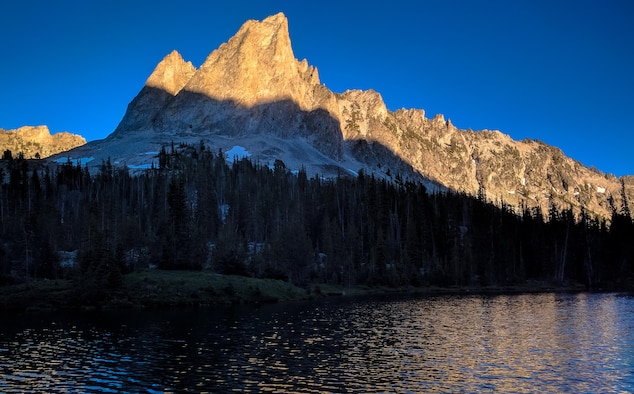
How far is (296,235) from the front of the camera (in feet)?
397

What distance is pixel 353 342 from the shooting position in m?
45.8

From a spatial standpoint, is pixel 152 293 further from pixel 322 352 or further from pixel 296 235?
pixel 322 352

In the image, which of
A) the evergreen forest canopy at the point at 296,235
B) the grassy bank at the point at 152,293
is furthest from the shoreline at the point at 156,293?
the evergreen forest canopy at the point at 296,235

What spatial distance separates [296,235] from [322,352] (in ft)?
263

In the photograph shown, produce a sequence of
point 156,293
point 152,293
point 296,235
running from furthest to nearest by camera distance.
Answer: point 296,235 → point 156,293 → point 152,293

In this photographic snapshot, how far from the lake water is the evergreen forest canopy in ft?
105

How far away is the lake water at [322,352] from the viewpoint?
3064 cm

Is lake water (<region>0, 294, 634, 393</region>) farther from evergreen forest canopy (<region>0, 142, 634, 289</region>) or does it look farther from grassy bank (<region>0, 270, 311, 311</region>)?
evergreen forest canopy (<region>0, 142, 634, 289</region>)

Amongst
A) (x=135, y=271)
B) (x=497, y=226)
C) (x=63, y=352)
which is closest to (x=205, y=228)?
(x=135, y=271)

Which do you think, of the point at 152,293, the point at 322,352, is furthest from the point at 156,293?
the point at 322,352

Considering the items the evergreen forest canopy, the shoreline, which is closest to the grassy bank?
the shoreline

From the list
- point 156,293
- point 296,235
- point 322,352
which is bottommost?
point 322,352

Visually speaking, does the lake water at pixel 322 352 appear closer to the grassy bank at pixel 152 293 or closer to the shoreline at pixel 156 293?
the grassy bank at pixel 152 293

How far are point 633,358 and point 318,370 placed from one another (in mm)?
22333
